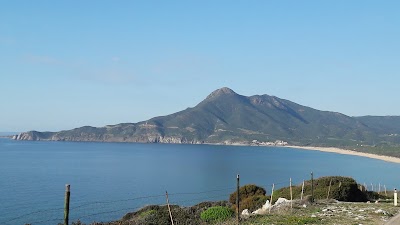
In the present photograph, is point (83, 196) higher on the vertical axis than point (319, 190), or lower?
lower

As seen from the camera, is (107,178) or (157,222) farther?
(107,178)

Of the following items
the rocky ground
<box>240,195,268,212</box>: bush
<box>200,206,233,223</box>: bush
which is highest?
the rocky ground

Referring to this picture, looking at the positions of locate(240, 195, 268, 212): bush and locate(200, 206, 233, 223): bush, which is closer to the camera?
locate(200, 206, 233, 223): bush

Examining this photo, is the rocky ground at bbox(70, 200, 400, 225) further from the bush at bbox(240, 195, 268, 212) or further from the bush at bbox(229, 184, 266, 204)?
the bush at bbox(229, 184, 266, 204)

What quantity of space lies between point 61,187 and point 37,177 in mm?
16986

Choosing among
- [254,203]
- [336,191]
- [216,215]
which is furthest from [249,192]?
[216,215]

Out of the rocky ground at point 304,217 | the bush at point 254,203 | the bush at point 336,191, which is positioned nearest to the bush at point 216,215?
the rocky ground at point 304,217

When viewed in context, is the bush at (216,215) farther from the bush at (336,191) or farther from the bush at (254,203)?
the bush at (336,191)

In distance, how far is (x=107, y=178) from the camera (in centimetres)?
9481

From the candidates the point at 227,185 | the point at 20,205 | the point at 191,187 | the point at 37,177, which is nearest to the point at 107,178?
the point at 37,177

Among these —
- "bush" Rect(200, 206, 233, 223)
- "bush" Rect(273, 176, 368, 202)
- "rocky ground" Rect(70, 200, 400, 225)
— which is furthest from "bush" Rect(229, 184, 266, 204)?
"bush" Rect(200, 206, 233, 223)

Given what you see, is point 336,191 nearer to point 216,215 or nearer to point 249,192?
point 249,192

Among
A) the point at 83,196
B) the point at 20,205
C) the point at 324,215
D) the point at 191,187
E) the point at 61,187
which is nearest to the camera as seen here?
the point at 324,215

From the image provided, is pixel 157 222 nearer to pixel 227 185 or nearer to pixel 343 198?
pixel 343 198
